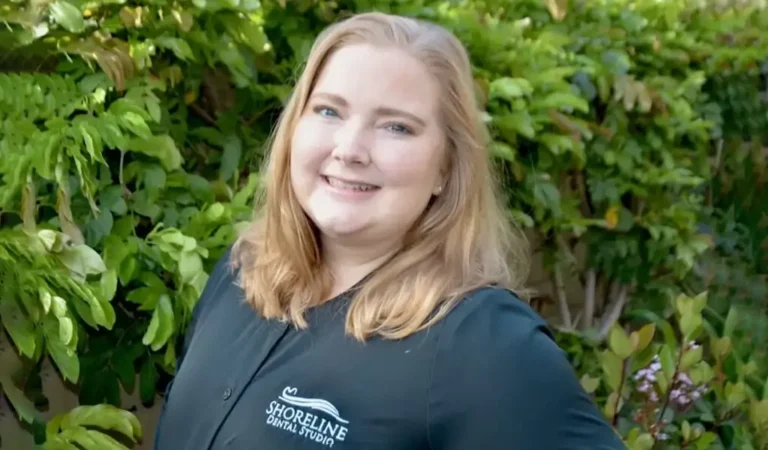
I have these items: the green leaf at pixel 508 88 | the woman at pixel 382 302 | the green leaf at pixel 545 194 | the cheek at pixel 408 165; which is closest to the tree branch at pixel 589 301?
the green leaf at pixel 545 194

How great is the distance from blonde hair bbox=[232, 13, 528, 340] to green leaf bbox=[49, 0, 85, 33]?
433mm

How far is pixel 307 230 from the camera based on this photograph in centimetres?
161

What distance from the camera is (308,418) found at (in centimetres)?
132

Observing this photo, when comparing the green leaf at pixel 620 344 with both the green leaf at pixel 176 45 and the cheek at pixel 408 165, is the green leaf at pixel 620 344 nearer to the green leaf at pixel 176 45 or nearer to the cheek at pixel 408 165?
the cheek at pixel 408 165

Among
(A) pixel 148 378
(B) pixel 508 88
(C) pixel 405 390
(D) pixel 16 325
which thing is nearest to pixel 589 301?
(B) pixel 508 88

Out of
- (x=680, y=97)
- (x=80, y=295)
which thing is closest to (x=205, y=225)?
(x=80, y=295)

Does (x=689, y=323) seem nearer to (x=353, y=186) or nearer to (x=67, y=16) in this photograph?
(x=353, y=186)

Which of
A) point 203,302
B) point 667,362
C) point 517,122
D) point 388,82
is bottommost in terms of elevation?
point 667,362

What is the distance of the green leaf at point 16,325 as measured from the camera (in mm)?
1473

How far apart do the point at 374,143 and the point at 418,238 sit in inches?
6.9

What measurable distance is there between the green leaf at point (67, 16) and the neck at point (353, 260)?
0.63 m

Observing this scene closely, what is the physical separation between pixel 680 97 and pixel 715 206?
2.71 ft

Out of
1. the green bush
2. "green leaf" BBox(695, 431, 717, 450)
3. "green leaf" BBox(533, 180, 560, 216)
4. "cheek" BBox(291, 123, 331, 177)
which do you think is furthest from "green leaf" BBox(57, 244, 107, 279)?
"green leaf" BBox(695, 431, 717, 450)

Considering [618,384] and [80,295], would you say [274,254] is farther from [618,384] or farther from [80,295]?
[618,384]
